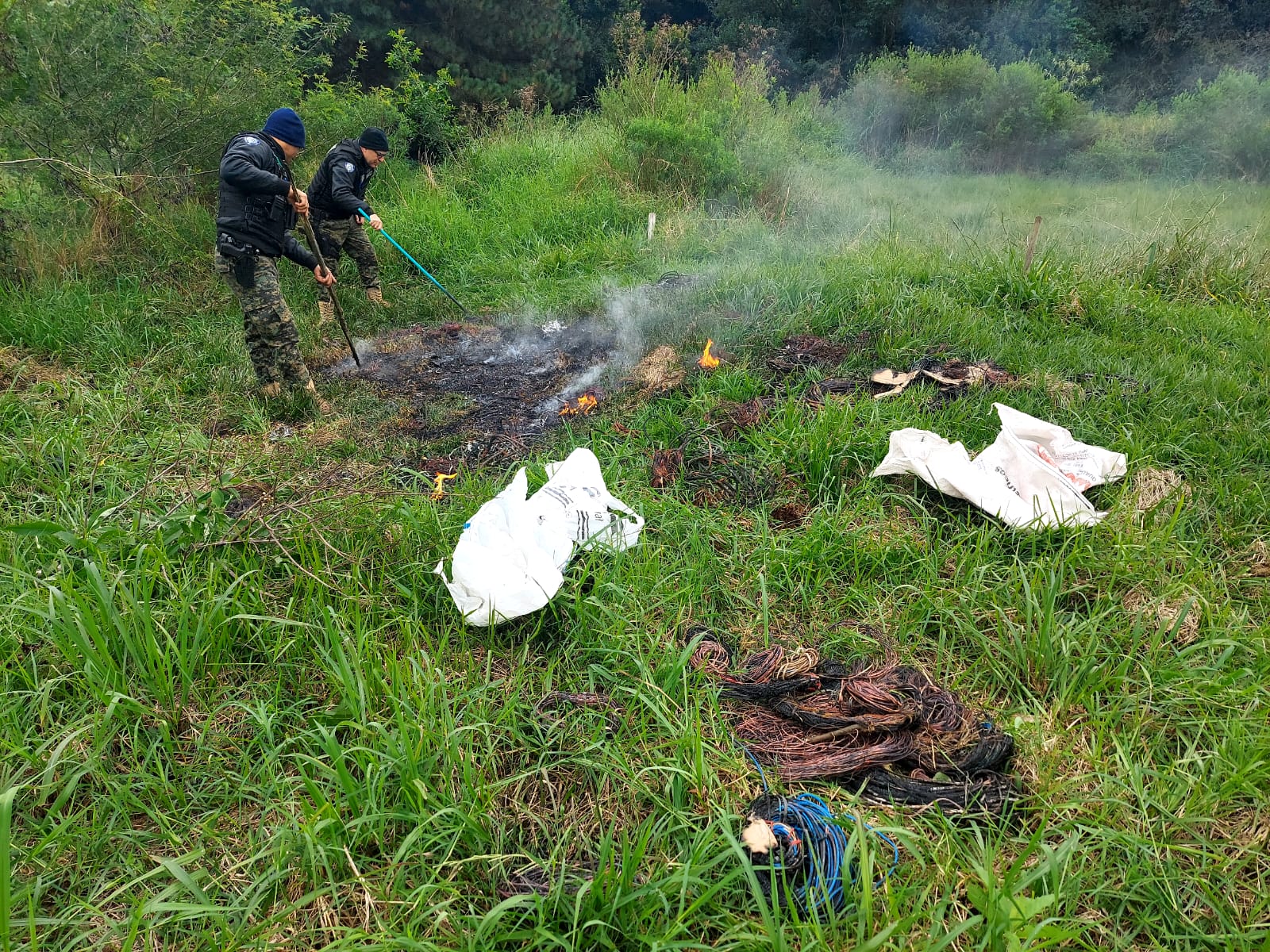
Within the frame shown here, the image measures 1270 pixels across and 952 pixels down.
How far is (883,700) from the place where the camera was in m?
2.19

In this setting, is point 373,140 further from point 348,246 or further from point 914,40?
point 914,40

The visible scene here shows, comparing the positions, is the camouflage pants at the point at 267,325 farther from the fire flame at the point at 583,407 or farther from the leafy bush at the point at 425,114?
the leafy bush at the point at 425,114

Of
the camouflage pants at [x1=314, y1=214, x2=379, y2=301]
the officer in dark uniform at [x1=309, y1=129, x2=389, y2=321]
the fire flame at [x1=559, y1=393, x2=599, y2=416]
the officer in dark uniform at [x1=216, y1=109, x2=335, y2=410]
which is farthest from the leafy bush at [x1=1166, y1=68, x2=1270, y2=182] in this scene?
the officer in dark uniform at [x1=216, y1=109, x2=335, y2=410]

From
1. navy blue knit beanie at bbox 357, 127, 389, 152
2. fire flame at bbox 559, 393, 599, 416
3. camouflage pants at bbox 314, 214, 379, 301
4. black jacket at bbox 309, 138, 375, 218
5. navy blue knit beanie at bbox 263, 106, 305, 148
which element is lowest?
fire flame at bbox 559, 393, 599, 416

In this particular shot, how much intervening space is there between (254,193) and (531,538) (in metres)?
3.42

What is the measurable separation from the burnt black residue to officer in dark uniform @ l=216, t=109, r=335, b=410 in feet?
2.15

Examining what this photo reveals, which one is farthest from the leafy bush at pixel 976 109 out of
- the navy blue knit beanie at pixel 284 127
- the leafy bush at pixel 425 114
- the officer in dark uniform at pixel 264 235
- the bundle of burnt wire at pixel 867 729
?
the bundle of burnt wire at pixel 867 729

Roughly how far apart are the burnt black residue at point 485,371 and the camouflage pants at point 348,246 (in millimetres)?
853

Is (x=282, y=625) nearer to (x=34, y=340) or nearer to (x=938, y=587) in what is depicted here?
(x=938, y=587)

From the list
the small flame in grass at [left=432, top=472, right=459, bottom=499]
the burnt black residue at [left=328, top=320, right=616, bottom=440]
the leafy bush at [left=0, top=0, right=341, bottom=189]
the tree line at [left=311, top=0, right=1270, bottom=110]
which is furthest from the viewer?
the tree line at [left=311, top=0, right=1270, bottom=110]

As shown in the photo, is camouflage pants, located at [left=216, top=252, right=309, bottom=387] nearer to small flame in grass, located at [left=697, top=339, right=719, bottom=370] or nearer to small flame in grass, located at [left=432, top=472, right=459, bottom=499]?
small flame in grass, located at [left=432, top=472, right=459, bottom=499]

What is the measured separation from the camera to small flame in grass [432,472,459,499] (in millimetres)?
3332

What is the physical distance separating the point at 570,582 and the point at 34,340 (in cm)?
480

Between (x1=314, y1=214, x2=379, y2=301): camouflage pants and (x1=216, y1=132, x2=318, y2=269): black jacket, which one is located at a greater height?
(x1=216, y1=132, x2=318, y2=269): black jacket
